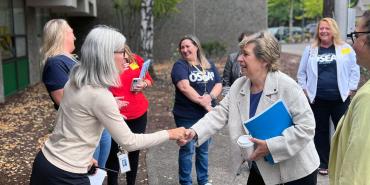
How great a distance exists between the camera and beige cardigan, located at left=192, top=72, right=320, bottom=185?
318 centimetres

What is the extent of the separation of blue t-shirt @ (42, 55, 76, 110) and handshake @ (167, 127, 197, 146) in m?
1.12

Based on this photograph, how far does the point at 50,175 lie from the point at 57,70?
1.22 m

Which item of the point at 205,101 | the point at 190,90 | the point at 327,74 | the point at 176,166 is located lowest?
the point at 176,166

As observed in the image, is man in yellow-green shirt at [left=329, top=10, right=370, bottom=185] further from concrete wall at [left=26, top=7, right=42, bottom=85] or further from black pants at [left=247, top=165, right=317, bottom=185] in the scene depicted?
concrete wall at [left=26, top=7, right=42, bottom=85]

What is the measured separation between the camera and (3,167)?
6.28 m

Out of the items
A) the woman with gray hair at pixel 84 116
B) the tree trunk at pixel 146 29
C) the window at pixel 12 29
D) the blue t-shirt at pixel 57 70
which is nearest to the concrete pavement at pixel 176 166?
the blue t-shirt at pixel 57 70

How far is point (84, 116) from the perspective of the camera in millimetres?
2945

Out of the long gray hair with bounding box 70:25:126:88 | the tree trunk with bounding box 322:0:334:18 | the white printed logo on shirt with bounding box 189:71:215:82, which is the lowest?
the white printed logo on shirt with bounding box 189:71:215:82

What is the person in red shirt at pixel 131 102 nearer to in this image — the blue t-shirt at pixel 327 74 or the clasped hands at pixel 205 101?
the clasped hands at pixel 205 101

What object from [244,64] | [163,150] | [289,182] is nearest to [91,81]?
[244,64]

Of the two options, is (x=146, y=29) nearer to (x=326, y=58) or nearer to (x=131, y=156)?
(x=326, y=58)

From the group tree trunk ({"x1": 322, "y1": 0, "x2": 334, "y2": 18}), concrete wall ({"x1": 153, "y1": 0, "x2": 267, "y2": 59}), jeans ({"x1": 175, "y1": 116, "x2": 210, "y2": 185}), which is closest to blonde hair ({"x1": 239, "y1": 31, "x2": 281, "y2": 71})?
jeans ({"x1": 175, "y1": 116, "x2": 210, "y2": 185})

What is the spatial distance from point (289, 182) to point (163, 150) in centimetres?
420

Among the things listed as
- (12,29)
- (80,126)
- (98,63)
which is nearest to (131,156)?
(80,126)
